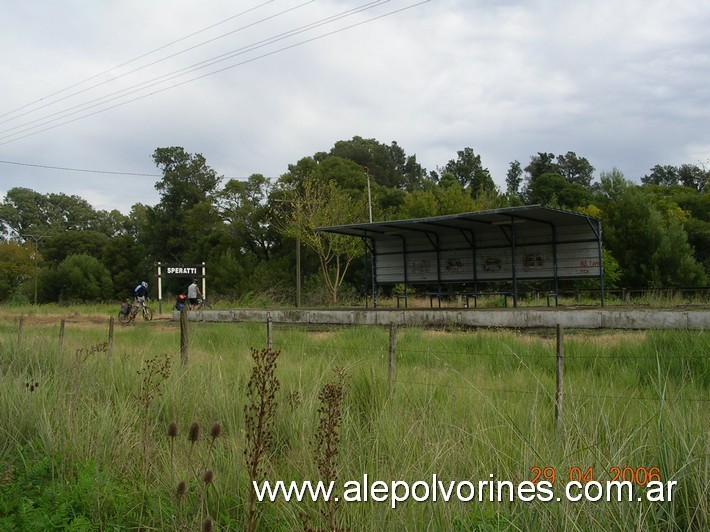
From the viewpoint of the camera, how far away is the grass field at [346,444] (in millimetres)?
3422

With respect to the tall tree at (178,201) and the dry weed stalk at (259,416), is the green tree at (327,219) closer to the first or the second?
the tall tree at (178,201)

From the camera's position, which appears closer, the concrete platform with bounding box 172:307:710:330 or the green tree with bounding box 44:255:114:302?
the concrete platform with bounding box 172:307:710:330

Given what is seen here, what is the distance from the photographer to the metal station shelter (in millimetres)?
19672

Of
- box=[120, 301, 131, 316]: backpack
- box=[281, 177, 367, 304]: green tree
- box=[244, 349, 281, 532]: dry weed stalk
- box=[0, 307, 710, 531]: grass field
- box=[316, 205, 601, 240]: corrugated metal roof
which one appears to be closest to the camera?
box=[244, 349, 281, 532]: dry weed stalk

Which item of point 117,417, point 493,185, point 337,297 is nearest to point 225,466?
point 117,417

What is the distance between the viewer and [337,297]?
3872 cm

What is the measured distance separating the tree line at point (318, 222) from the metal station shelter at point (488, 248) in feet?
27.5

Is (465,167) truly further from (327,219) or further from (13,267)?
(13,267)

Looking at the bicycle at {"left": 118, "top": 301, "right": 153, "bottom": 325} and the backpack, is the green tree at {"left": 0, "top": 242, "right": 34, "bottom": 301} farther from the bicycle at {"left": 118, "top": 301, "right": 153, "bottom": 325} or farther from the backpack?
the backpack

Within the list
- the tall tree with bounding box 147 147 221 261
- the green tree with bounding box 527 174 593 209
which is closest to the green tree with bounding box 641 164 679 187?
the green tree with bounding box 527 174 593 209

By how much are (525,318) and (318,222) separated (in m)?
27.5

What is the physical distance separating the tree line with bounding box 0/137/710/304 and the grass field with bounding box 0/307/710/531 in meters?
24.6

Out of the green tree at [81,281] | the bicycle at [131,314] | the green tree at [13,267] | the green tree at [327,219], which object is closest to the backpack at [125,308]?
the bicycle at [131,314]

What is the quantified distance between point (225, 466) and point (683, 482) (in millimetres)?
2820
